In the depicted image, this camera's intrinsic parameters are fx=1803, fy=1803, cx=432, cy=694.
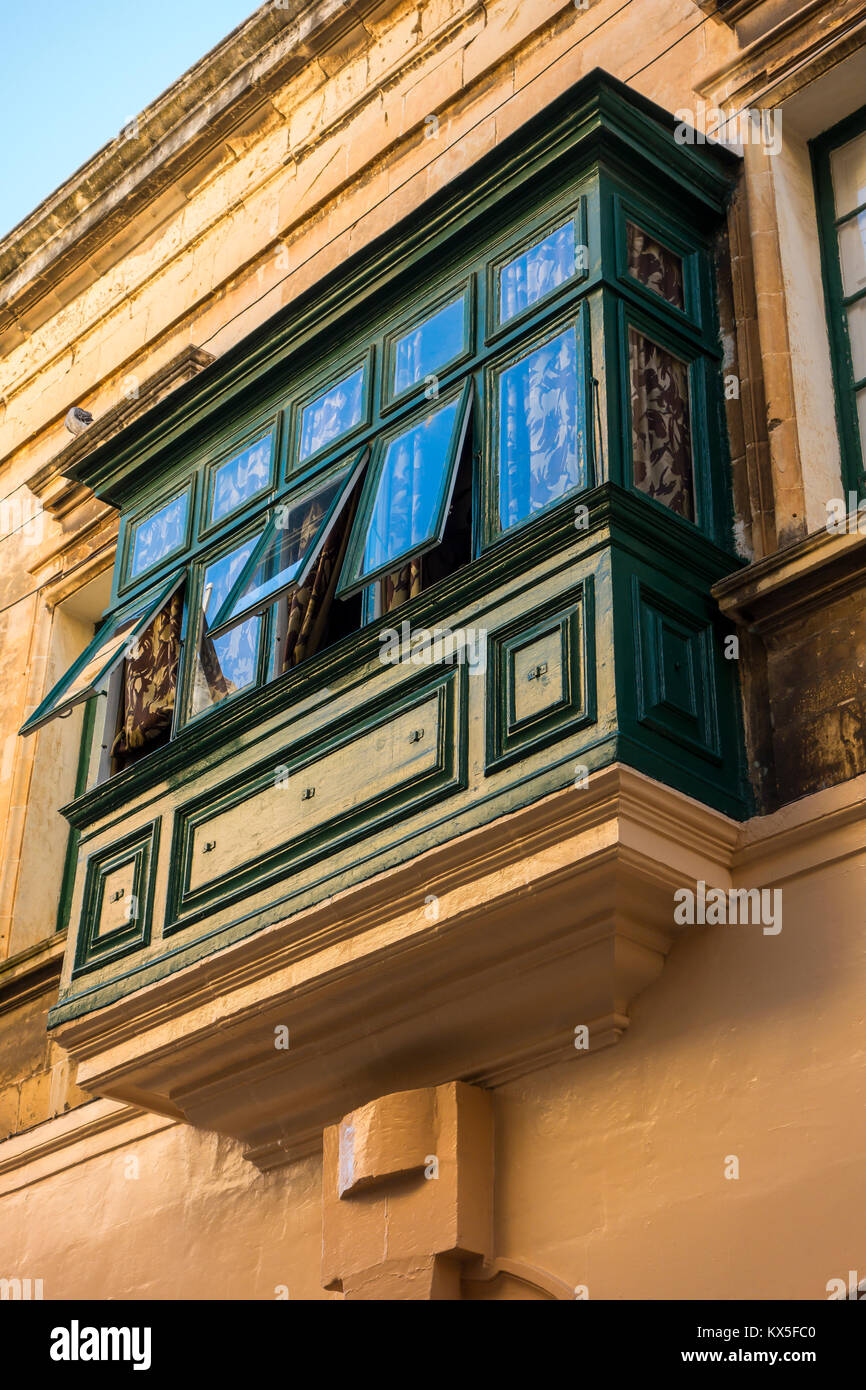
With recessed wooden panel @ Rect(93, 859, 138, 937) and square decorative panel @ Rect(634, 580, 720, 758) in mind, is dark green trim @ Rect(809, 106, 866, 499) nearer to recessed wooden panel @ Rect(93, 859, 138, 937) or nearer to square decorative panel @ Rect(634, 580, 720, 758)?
square decorative panel @ Rect(634, 580, 720, 758)

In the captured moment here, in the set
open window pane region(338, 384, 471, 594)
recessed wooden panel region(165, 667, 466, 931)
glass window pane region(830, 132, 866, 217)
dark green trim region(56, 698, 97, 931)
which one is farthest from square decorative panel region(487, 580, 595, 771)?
dark green trim region(56, 698, 97, 931)

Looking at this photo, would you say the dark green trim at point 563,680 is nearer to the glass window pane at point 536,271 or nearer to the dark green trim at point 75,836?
the glass window pane at point 536,271

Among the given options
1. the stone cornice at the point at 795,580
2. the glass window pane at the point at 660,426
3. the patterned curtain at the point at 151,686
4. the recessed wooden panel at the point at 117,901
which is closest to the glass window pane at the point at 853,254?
the glass window pane at the point at 660,426

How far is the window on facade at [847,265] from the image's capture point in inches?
295

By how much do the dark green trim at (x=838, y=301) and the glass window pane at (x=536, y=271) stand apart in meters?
1.19

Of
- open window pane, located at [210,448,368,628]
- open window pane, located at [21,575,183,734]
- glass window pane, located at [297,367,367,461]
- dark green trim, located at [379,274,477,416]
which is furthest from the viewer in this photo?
open window pane, located at [21,575,183,734]

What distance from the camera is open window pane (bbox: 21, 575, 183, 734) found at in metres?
8.72

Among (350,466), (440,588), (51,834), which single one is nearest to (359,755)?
A: (440,588)

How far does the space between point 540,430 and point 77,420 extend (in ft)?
18.2

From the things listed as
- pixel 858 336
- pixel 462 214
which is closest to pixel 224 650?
pixel 462 214

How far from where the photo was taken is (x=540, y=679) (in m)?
6.67

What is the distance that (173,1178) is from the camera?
27.4ft

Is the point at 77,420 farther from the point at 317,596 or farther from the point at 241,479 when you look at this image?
the point at 317,596

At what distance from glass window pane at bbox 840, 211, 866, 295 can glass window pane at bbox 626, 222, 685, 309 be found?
2.36ft
